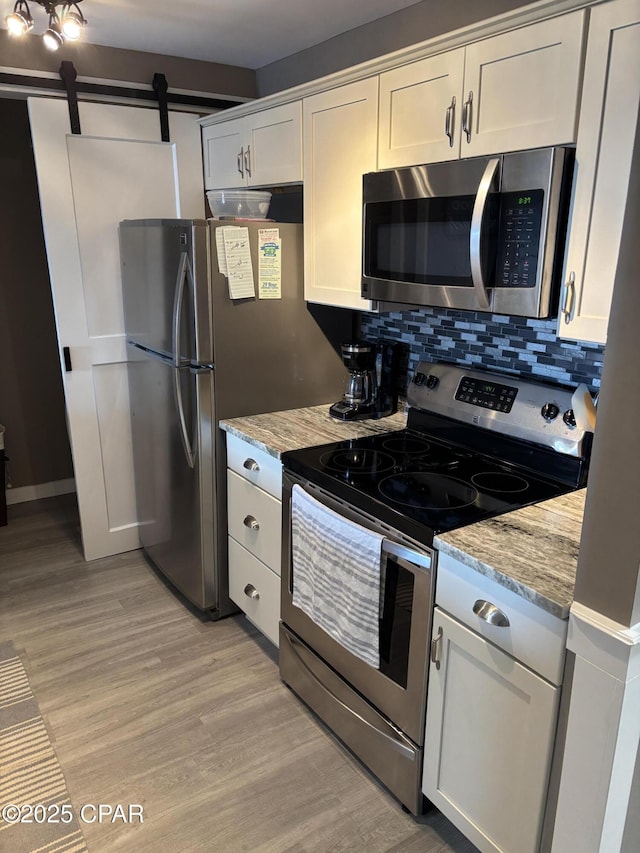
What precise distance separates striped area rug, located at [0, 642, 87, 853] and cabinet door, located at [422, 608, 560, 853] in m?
1.02

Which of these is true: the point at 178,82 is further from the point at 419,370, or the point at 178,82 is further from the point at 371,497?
the point at 371,497

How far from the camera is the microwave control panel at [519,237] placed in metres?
1.55

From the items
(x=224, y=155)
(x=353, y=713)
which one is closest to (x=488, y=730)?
(x=353, y=713)

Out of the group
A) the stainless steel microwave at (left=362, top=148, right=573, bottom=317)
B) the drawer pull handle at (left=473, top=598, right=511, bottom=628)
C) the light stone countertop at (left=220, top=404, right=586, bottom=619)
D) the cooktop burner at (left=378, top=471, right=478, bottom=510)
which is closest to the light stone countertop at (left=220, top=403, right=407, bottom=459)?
the cooktop burner at (left=378, top=471, right=478, bottom=510)

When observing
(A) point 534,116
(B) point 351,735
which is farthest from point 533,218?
(B) point 351,735

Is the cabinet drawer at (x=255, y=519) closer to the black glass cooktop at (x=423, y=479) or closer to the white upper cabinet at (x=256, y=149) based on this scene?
the black glass cooktop at (x=423, y=479)

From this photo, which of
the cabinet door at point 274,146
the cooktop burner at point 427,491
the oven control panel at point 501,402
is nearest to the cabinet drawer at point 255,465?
the cooktop burner at point 427,491

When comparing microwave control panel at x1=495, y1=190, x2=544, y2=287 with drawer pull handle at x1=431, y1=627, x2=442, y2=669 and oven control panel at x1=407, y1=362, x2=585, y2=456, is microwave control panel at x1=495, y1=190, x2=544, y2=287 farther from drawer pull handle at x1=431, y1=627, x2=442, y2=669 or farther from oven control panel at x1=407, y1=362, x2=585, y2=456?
drawer pull handle at x1=431, y1=627, x2=442, y2=669

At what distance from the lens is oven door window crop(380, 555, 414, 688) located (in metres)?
1.67

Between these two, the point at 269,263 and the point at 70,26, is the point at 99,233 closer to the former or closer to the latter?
the point at 269,263

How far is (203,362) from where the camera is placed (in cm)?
242

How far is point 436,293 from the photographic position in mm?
1854

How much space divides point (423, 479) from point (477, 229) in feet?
2.39

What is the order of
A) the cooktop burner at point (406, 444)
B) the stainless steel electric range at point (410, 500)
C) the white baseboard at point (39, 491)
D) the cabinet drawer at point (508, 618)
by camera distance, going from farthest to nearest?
the white baseboard at point (39, 491), the cooktop burner at point (406, 444), the stainless steel electric range at point (410, 500), the cabinet drawer at point (508, 618)
